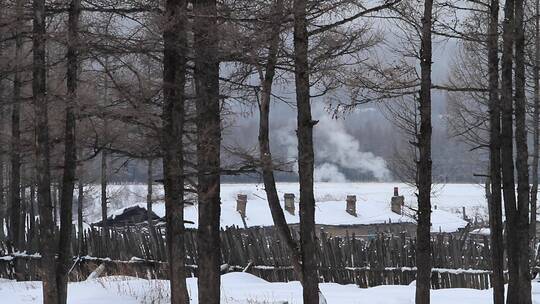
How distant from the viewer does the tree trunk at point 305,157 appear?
866 cm

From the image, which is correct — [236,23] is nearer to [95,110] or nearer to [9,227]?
[95,110]

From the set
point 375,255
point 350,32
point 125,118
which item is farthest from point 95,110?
point 375,255

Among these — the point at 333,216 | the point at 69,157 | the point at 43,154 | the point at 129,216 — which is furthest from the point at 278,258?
the point at 333,216

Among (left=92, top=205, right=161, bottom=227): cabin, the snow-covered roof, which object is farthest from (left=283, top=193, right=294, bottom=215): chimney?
(left=92, top=205, right=161, bottom=227): cabin

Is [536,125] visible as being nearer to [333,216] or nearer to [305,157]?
[305,157]

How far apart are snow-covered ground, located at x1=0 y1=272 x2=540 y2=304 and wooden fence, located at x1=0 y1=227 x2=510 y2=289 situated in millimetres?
1552

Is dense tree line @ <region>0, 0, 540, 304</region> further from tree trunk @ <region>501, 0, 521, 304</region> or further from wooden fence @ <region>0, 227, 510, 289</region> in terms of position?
wooden fence @ <region>0, 227, 510, 289</region>

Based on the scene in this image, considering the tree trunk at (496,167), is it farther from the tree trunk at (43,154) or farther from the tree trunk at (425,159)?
the tree trunk at (43,154)

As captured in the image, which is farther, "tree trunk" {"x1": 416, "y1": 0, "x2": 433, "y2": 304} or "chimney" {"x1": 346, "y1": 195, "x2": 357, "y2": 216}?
"chimney" {"x1": 346, "y1": 195, "x2": 357, "y2": 216}

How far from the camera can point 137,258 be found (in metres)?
18.3

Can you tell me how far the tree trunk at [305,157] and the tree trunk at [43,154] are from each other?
135 inches

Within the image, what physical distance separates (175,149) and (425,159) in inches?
136

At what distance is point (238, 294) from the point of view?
13.1 meters

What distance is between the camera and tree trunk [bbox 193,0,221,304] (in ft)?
27.4
